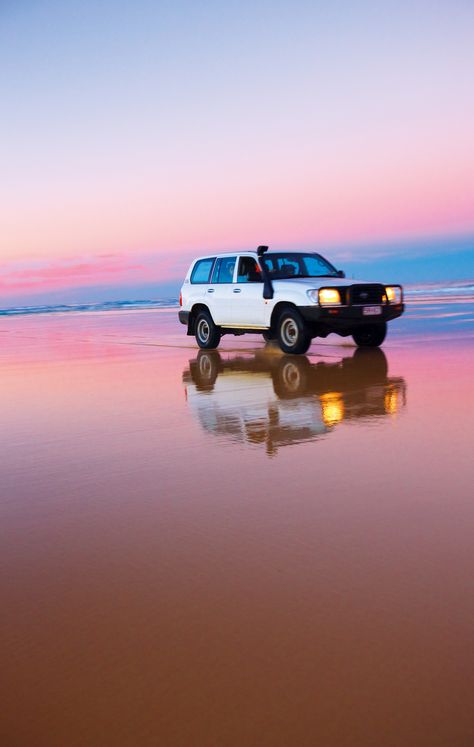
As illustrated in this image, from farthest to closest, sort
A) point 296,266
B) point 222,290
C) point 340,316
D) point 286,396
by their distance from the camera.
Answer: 1. point 222,290
2. point 296,266
3. point 340,316
4. point 286,396

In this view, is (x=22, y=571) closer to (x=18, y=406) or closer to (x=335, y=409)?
(x=335, y=409)

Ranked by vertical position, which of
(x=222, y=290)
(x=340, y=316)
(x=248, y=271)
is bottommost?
(x=340, y=316)

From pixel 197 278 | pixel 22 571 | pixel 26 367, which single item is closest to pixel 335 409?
pixel 22 571

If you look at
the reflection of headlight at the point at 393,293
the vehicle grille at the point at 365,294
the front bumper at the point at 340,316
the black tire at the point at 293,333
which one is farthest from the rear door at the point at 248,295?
the reflection of headlight at the point at 393,293

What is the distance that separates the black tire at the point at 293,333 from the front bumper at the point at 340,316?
180mm

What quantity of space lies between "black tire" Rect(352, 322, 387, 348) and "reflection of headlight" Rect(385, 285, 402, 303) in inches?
21.4

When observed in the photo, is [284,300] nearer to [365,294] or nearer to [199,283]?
[365,294]

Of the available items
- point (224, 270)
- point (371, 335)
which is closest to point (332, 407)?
point (371, 335)

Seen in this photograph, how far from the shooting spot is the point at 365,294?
619 inches

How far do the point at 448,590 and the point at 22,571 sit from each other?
78.6 inches

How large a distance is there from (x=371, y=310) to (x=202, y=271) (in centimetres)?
408

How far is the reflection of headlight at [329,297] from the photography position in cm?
1512

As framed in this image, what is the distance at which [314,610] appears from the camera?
11.4 ft

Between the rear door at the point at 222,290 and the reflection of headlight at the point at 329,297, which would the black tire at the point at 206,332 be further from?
the reflection of headlight at the point at 329,297
